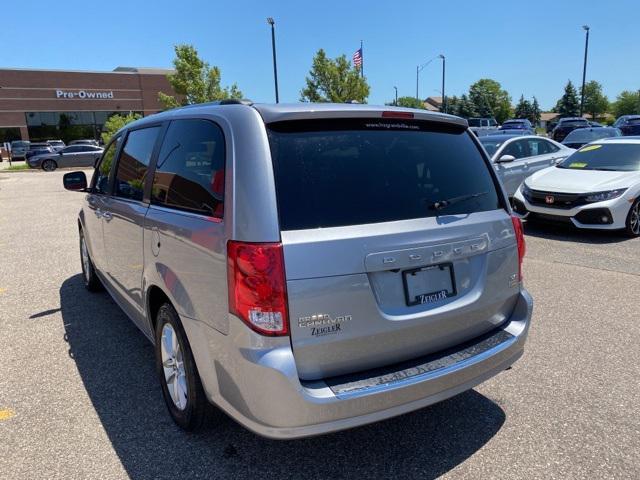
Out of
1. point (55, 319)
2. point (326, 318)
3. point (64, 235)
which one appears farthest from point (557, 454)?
point (64, 235)

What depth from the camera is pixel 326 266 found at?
2.21 meters

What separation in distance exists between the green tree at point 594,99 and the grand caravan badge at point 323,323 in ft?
343

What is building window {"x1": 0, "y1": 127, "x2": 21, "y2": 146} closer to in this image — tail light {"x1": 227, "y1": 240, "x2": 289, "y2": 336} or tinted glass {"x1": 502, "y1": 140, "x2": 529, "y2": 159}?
tinted glass {"x1": 502, "y1": 140, "x2": 529, "y2": 159}

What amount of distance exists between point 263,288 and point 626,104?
123 m

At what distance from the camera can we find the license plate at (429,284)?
7.97ft

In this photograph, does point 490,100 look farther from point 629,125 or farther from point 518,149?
point 518,149

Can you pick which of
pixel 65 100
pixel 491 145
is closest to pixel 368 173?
pixel 491 145

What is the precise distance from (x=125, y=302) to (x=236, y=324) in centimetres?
202

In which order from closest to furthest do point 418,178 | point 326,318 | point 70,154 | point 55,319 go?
point 326,318, point 418,178, point 55,319, point 70,154

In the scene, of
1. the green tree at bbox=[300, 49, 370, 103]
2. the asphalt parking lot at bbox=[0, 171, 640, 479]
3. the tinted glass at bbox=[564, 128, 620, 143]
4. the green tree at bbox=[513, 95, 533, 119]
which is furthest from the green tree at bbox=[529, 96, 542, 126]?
the asphalt parking lot at bbox=[0, 171, 640, 479]

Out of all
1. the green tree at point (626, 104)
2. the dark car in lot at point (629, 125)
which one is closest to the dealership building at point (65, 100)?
the dark car in lot at point (629, 125)

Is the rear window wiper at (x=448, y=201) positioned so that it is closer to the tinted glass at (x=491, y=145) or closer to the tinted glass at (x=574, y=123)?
the tinted glass at (x=491, y=145)

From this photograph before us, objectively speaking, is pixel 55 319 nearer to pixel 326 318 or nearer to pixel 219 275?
pixel 219 275

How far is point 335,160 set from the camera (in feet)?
8.02
